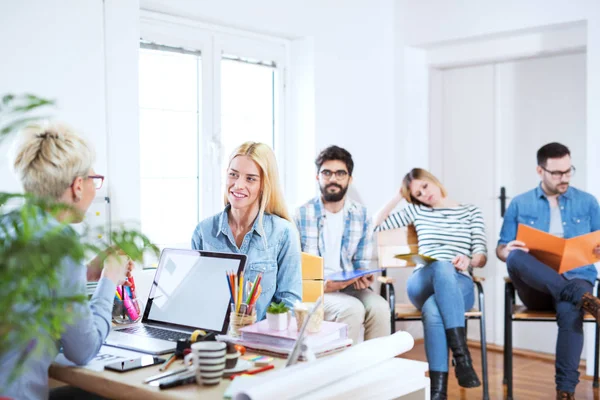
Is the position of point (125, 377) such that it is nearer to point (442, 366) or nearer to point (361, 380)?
point (361, 380)

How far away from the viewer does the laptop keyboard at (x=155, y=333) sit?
200 cm

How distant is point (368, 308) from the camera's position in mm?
3666

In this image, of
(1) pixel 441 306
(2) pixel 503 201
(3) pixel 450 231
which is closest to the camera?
(1) pixel 441 306

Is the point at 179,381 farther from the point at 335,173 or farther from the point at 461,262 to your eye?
the point at 461,262

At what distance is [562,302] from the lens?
3488 millimetres

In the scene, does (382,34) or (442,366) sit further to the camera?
(382,34)

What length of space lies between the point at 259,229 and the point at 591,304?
6.13 ft

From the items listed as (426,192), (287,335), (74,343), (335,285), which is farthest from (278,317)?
(426,192)

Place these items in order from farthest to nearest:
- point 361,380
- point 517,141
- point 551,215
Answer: point 517,141
point 551,215
point 361,380

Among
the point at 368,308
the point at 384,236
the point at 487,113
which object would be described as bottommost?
the point at 368,308

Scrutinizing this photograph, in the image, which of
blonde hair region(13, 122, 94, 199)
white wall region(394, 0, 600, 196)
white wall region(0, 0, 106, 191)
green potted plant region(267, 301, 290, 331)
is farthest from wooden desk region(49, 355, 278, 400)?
white wall region(394, 0, 600, 196)

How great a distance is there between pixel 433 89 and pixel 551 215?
62.3 inches

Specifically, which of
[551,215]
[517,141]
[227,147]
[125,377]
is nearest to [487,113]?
[517,141]

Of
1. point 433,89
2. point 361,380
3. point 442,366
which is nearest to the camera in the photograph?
point 361,380
